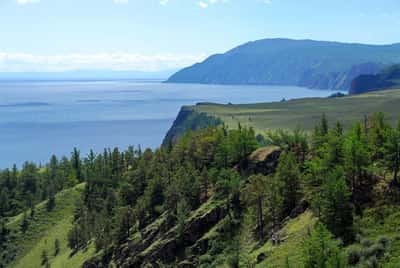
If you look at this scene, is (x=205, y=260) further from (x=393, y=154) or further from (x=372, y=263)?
(x=372, y=263)

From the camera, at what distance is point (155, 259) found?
85875 millimetres

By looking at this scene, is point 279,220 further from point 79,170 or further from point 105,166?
point 79,170

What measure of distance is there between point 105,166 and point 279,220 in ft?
286

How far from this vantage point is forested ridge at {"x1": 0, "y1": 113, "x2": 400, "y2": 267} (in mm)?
58875

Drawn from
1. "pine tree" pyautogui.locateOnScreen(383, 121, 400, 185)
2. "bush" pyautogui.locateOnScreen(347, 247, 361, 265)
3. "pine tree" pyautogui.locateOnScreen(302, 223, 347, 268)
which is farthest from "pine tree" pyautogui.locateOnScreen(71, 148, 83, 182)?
"pine tree" pyautogui.locateOnScreen(302, 223, 347, 268)

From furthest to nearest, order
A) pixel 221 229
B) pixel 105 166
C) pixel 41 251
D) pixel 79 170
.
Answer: pixel 79 170 < pixel 105 166 < pixel 41 251 < pixel 221 229

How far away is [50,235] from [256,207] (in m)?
76.4

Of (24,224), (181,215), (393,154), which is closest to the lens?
(393,154)

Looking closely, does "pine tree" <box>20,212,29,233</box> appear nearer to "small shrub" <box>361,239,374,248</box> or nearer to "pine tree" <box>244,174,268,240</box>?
"pine tree" <box>244,174,268,240</box>

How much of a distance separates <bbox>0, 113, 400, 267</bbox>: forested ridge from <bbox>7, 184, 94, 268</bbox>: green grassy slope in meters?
2.10

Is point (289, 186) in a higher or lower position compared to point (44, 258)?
higher

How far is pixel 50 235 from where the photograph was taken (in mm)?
137250

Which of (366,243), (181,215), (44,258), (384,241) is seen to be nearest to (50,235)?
(44,258)

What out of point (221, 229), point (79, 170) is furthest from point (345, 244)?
point (79, 170)
